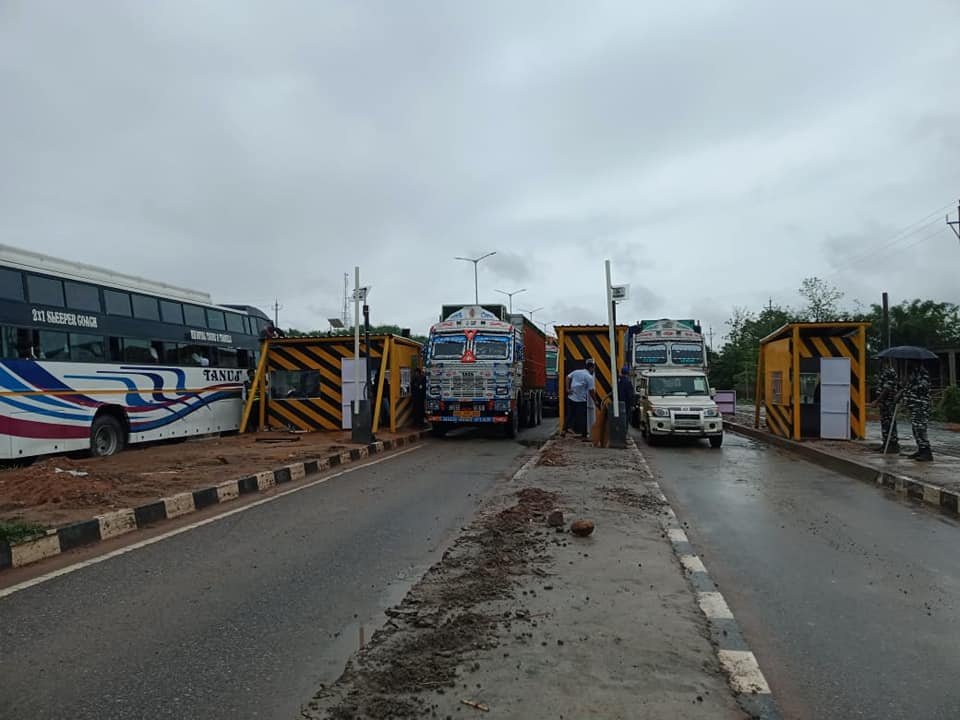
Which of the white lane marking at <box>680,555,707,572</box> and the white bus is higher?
the white bus

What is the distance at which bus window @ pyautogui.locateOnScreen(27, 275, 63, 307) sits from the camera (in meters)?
12.0

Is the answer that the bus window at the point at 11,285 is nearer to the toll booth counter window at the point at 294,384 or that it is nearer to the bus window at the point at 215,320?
the bus window at the point at 215,320

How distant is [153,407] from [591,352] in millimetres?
11040

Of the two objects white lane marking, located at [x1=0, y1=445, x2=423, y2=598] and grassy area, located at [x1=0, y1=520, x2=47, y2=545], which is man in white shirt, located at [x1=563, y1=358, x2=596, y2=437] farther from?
grassy area, located at [x1=0, y1=520, x2=47, y2=545]

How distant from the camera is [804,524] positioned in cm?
767

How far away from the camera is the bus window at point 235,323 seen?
1919 cm

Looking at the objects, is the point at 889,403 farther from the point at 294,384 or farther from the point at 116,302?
the point at 116,302

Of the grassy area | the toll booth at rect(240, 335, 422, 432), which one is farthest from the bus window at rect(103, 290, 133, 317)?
the grassy area

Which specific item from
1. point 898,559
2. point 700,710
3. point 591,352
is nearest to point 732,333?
point 591,352

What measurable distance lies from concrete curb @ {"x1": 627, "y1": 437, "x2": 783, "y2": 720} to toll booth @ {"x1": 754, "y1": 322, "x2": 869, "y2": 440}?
1141 cm

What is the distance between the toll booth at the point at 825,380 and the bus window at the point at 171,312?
13961 millimetres

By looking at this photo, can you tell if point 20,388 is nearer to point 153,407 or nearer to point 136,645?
point 153,407

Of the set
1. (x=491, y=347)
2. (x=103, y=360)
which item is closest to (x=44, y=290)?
(x=103, y=360)

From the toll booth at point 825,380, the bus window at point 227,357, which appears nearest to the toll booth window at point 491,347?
the bus window at point 227,357
